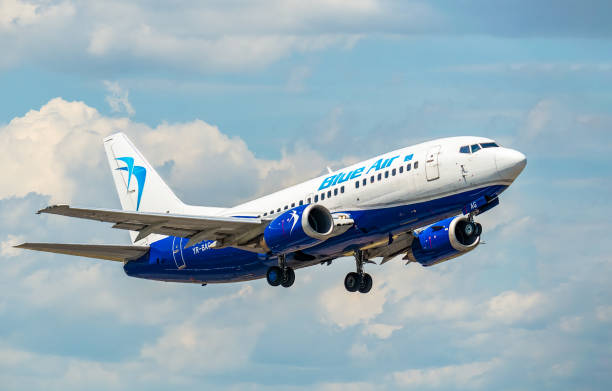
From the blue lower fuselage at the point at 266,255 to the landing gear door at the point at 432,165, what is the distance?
116 cm

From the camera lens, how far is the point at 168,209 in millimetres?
70312

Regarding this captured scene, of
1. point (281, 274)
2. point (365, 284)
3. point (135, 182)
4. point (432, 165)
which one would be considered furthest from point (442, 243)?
point (135, 182)

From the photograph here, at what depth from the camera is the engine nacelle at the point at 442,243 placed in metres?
61.6

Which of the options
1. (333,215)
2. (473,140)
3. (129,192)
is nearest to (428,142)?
(473,140)

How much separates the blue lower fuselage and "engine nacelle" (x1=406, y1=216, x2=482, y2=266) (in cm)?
612

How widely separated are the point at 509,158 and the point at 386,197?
622cm

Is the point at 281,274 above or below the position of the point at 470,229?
above

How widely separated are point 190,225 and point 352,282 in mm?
11136

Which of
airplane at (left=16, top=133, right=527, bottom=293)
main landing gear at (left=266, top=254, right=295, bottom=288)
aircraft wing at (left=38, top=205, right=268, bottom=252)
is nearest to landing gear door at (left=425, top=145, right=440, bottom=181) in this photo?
airplane at (left=16, top=133, right=527, bottom=293)

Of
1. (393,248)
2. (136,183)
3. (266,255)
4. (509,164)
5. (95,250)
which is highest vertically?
(136,183)

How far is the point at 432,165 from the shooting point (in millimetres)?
53500

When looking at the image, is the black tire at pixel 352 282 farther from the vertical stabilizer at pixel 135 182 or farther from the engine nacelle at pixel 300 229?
the vertical stabilizer at pixel 135 182

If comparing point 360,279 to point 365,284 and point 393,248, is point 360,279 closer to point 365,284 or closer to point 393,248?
point 365,284

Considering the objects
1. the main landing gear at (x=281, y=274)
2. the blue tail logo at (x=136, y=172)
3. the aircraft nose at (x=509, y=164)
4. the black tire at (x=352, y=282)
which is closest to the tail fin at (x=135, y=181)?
the blue tail logo at (x=136, y=172)
